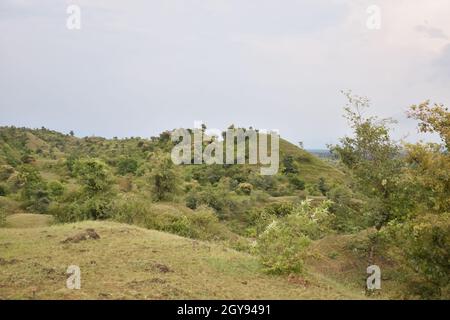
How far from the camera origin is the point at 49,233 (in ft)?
69.1

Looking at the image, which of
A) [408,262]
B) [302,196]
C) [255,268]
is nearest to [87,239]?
[255,268]

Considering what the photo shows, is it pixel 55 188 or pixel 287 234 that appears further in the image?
pixel 55 188

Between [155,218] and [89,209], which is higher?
[89,209]

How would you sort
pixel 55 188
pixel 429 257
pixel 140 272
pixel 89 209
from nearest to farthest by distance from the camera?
pixel 429 257, pixel 140 272, pixel 89 209, pixel 55 188

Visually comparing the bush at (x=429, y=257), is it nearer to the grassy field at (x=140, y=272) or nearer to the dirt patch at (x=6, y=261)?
the grassy field at (x=140, y=272)

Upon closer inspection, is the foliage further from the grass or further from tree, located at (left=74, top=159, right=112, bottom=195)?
tree, located at (left=74, top=159, right=112, bottom=195)

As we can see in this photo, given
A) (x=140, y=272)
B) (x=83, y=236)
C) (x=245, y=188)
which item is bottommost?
(x=245, y=188)

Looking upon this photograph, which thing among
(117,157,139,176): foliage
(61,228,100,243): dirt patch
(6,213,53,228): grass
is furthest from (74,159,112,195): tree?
(117,157,139,176): foliage

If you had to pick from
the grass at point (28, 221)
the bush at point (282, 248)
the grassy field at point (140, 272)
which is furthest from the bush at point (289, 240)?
the grass at point (28, 221)

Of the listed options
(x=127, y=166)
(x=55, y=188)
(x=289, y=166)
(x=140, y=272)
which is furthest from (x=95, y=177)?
(x=289, y=166)

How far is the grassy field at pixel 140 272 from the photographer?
12422 mm

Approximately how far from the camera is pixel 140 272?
1439 centimetres

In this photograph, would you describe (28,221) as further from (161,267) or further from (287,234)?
(287,234)
